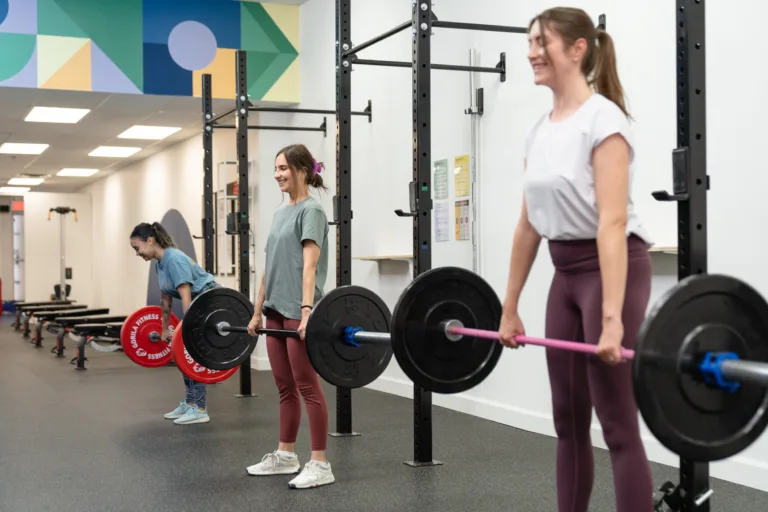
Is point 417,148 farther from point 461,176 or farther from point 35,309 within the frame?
point 35,309

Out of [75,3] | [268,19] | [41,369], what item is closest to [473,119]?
[268,19]

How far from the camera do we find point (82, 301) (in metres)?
15.7

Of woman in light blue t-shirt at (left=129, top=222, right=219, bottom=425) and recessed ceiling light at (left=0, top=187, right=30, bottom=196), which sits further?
recessed ceiling light at (left=0, top=187, right=30, bottom=196)

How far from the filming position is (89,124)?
8.60 m

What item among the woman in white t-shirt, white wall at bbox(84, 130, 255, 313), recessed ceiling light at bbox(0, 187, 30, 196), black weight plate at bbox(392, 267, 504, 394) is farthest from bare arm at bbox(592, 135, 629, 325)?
recessed ceiling light at bbox(0, 187, 30, 196)

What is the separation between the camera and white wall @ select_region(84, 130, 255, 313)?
30.8 feet

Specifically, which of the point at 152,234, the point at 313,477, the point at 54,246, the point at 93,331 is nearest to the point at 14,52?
the point at 152,234

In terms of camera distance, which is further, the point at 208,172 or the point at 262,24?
the point at 262,24

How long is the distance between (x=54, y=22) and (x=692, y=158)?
562 centimetres

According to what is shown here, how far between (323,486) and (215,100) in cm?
453

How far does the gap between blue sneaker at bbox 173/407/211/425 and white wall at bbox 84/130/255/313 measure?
329 cm

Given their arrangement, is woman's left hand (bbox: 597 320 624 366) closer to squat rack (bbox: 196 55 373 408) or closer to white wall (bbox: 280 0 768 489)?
white wall (bbox: 280 0 768 489)

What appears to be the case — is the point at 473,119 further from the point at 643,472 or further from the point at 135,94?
the point at 643,472

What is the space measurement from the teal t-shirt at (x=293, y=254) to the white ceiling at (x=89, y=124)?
397 cm
